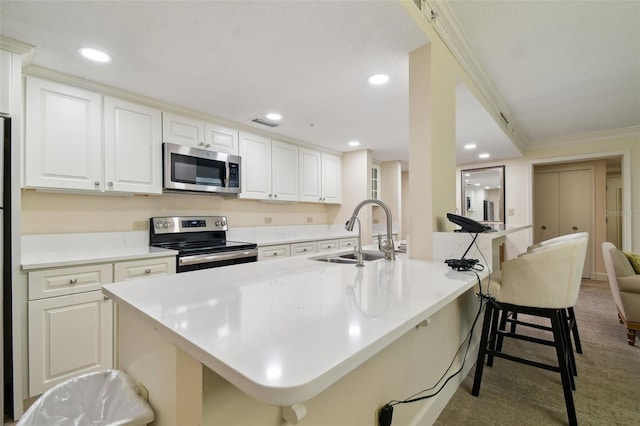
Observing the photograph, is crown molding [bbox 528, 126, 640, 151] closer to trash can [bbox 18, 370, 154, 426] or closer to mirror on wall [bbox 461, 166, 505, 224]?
mirror on wall [bbox 461, 166, 505, 224]

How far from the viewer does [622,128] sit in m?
4.10

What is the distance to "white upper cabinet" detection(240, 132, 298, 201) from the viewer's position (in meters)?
3.43

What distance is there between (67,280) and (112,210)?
90cm

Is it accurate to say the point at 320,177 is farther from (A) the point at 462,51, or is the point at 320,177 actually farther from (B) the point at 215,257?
(A) the point at 462,51

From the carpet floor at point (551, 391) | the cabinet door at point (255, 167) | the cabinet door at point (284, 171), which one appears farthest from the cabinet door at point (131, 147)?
the carpet floor at point (551, 391)

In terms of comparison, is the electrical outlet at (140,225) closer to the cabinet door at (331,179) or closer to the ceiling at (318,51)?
the ceiling at (318,51)

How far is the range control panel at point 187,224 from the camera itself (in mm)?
2814

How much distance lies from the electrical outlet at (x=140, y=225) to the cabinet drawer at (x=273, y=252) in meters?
1.09

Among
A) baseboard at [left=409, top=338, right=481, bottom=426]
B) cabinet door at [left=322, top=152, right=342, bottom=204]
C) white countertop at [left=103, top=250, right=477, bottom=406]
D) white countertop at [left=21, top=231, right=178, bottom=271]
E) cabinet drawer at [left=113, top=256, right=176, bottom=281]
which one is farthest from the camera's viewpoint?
cabinet door at [left=322, top=152, right=342, bottom=204]

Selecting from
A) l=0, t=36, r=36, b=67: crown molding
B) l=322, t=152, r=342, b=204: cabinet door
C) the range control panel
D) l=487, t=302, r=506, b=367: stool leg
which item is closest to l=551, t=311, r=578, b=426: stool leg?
l=487, t=302, r=506, b=367: stool leg

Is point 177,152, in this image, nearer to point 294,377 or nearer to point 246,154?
point 246,154

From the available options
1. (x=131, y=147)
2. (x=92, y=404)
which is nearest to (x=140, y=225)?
(x=131, y=147)

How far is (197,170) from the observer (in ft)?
9.50

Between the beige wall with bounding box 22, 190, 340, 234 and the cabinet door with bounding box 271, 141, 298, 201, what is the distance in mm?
335
